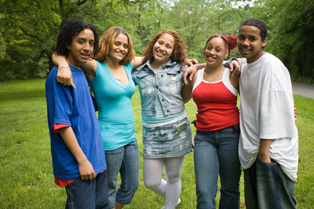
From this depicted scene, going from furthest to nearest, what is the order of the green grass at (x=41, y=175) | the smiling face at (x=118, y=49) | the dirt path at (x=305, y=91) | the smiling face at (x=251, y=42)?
the dirt path at (x=305, y=91), the green grass at (x=41, y=175), the smiling face at (x=118, y=49), the smiling face at (x=251, y=42)

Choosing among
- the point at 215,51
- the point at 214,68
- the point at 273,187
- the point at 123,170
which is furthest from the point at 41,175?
the point at 273,187

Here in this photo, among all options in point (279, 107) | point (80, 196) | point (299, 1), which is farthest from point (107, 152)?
point (299, 1)

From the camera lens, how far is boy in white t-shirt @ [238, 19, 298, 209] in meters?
1.94

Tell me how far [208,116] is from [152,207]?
1.65 m

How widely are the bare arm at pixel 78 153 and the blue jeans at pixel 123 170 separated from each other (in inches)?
21.4

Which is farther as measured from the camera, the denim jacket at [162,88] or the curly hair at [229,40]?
the denim jacket at [162,88]

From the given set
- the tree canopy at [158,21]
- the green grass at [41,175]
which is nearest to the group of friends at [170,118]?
the green grass at [41,175]

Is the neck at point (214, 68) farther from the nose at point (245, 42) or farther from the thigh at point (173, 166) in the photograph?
the thigh at point (173, 166)

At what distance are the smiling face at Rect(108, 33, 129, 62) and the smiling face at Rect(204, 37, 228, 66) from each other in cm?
88

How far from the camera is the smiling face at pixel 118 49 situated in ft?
8.23

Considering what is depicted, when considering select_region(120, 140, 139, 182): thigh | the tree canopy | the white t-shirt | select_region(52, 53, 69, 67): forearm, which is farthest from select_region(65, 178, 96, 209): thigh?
the tree canopy

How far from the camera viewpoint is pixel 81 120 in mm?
1880

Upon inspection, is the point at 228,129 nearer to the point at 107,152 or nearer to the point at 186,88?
the point at 186,88

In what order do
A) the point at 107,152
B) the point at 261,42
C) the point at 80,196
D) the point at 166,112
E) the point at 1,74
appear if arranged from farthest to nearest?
the point at 1,74 < the point at 166,112 < the point at 107,152 < the point at 261,42 < the point at 80,196
